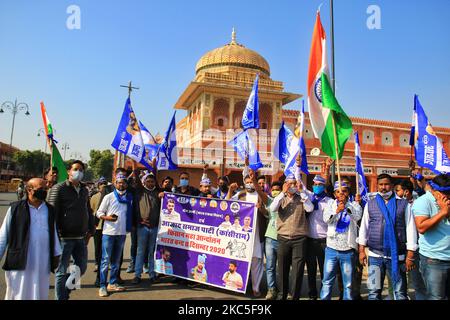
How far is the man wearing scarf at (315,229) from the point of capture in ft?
16.1

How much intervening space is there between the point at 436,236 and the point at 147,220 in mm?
4134

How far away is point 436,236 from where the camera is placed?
3312 mm

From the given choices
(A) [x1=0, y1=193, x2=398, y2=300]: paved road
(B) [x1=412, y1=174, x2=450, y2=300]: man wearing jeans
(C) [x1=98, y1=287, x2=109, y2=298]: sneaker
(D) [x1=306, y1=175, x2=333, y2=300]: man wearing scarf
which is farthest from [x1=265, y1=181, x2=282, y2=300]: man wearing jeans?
(C) [x1=98, y1=287, x2=109, y2=298]: sneaker

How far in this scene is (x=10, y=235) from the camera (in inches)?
131

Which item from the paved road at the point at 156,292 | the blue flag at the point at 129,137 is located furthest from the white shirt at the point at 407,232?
the blue flag at the point at 129,137

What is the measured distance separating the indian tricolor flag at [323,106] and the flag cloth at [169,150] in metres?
3.38

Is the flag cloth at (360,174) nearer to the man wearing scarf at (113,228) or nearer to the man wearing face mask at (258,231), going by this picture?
the man wearing face mask at (258,231)

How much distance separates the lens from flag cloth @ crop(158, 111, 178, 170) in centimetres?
732

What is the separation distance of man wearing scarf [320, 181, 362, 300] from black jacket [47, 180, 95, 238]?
3.21 meters

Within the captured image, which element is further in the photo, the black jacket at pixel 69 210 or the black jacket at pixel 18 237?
the black jacket at pixel 69 210

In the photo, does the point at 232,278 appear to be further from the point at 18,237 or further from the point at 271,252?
the point at 18,237
